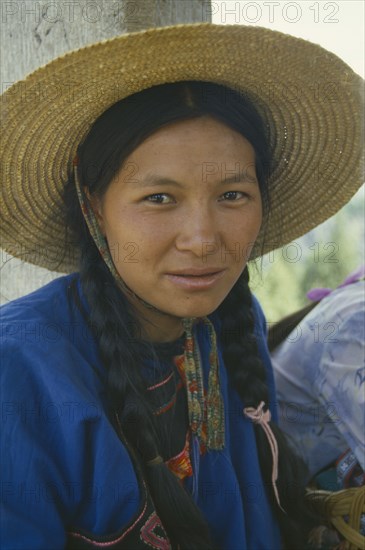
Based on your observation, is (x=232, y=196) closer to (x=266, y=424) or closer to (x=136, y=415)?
(x=136, y=415)

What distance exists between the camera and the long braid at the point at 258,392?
193 centimetres

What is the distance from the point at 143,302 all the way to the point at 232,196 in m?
0.34

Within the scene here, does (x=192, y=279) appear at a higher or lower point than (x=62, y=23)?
lower

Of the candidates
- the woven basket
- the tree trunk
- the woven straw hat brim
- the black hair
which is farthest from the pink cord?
the tree trunk

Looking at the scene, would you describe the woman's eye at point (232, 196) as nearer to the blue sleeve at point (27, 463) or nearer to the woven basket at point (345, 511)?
the blue sleeve at point (27, 463)

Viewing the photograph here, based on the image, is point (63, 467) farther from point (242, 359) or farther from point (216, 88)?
point (216, 88)

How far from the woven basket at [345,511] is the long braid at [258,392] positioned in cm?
5

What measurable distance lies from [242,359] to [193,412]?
28 cm

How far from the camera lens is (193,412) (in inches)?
68.9

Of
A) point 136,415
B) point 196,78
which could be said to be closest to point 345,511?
point 136,415

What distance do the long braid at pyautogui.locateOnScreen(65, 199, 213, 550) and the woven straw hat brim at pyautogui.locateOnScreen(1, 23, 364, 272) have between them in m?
0.31

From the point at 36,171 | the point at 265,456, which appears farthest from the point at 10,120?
the point at 265,456

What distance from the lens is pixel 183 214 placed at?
1.49 m

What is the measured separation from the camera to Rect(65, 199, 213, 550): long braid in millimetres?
1526
